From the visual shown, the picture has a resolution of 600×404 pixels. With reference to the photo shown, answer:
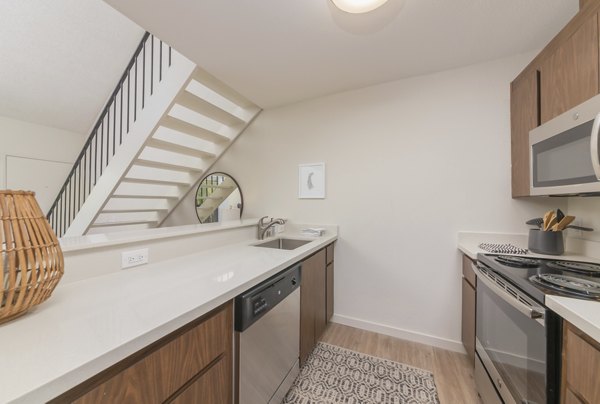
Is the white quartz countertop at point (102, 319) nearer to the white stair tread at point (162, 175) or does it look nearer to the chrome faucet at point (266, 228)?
the chrome faucet at point (266, 228)

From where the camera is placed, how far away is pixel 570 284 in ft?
2.97

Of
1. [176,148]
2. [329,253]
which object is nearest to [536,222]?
[329,253]

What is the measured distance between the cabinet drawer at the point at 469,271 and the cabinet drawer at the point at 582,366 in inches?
32.0

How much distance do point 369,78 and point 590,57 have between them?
1.35 meters

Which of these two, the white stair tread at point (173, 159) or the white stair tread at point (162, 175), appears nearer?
the white stair tread at point (173, 159)

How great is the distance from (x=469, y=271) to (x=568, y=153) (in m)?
0.91

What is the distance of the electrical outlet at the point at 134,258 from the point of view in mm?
1252

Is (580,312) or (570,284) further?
(570,284)

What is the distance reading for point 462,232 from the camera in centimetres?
191

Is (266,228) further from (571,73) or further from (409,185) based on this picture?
(571,73)

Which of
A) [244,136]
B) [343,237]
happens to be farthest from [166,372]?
[244,136]

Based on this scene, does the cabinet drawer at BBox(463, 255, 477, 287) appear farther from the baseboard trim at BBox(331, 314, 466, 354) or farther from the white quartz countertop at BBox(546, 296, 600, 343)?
the white quartz countertop at BBox(546, 296, 600, 343)

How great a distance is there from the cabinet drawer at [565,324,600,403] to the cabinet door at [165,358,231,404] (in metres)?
1.19

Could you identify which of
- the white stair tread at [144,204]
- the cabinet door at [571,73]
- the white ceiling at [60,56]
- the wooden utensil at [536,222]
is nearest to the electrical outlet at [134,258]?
the white stair tread at [144,204]
